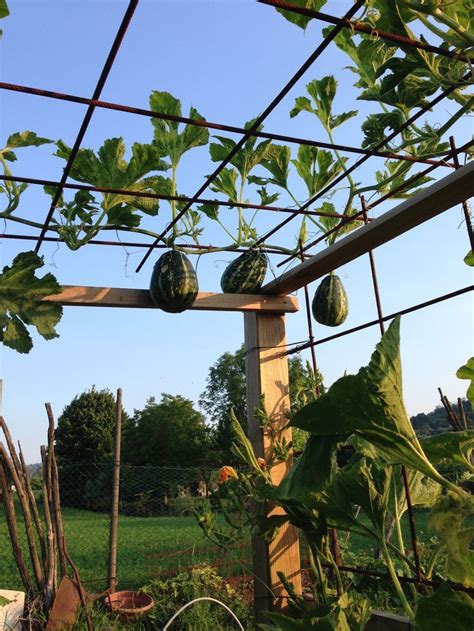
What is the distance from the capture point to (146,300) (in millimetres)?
2479

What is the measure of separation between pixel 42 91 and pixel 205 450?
94.2 ft

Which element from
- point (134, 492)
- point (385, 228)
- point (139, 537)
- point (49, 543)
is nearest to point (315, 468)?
point (385, 228)

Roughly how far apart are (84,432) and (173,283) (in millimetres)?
25690

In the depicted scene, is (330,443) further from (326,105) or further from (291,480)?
(326,105)

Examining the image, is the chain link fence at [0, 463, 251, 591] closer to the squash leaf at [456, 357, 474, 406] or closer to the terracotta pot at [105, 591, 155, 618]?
the terracotta pot at [105, 591, 155, 618]

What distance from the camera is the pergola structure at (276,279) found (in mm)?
1587

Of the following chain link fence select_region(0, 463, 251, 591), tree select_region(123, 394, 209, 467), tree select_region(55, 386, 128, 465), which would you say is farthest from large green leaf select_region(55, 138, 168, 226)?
tree select_region(123, 394, 209, 467)

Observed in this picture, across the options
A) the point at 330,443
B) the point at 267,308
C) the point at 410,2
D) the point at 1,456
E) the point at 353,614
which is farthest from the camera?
the point at 1,456

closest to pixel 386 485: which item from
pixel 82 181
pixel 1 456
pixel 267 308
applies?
pixel 267 308

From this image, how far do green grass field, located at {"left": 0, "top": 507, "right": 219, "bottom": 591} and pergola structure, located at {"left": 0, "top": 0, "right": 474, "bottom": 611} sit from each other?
209cm

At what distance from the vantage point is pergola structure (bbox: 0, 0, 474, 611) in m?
1.59

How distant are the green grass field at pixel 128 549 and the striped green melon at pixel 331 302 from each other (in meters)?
2.41

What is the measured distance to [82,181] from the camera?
236 centimetres

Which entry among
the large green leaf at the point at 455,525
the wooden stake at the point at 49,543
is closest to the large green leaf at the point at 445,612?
the large green leaf at the point at 455,525
